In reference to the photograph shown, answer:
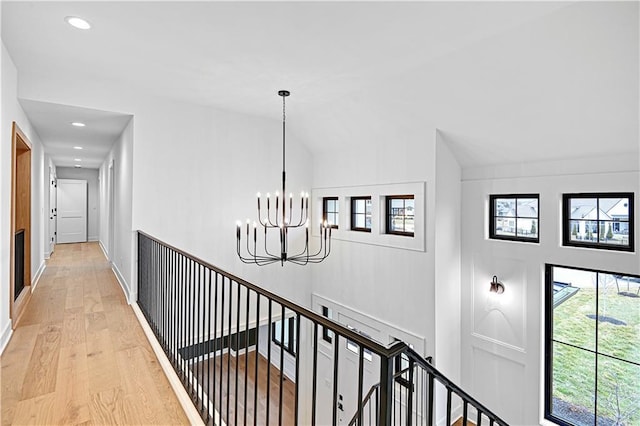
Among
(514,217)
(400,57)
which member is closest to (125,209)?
(400,57)

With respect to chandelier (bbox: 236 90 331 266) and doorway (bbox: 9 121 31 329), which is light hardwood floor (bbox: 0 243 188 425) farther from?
chandelier (bbox: 236 90 331 266)

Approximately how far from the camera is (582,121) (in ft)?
10.7

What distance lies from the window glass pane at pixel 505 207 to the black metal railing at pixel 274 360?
2180mm

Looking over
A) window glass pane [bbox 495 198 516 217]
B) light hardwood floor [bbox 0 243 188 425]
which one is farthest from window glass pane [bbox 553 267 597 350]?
light hardwood floor [bbox 0 243 188 425]

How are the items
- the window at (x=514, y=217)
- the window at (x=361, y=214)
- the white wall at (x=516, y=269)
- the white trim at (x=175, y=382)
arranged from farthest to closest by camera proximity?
the window at (x=361, y=214) → the window at (x=514, y=217) → the white wall at (x=516, y=269) → the white trim at (x=175, y=382)

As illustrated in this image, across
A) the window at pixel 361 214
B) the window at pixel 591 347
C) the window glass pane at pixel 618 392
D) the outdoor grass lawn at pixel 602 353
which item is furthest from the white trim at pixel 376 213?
the window glass pane at pixel 618 392

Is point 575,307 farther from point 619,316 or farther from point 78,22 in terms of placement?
point 78,22

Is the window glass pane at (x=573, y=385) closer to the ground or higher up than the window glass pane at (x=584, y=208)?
closer to the ground

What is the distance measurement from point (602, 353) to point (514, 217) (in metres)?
1.64

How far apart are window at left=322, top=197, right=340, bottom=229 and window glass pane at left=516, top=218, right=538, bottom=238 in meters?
2.86

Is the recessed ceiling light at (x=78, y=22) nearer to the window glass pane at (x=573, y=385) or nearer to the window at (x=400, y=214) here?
the window at (x=400, y=214)

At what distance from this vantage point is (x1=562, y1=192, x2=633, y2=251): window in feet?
11.1

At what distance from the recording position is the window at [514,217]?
4.08 meters

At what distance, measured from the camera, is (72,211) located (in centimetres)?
1022
